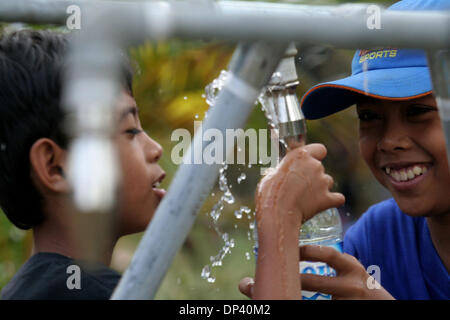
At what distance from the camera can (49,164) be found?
3.72 feet

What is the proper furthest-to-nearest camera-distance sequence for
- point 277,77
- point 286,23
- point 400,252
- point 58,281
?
point 400,252 → point 58,281 → point 277,77 → point 286,23

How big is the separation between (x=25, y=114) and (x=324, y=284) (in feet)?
2.28

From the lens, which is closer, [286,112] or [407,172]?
[286,112]

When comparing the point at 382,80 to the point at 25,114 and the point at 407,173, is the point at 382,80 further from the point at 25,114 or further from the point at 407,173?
the point at 25,114

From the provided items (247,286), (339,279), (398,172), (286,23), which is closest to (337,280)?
(339,279)

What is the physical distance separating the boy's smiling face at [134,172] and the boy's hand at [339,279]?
14.2 inches

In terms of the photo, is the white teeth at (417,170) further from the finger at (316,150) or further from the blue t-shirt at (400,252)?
the finger at (316,150)

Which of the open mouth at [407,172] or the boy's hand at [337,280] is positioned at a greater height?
the open mouth at [407,172]

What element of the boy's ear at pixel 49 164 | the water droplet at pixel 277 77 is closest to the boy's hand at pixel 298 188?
the water droplet at pixel 277 77

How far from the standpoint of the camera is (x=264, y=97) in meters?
1.09

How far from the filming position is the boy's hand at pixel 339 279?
3.46 feet

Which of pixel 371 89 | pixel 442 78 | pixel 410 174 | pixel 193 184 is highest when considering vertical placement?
pixel 371 89

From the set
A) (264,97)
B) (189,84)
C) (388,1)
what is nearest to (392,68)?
(264,97)

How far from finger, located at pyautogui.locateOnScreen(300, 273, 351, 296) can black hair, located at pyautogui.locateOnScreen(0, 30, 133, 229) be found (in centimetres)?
55
